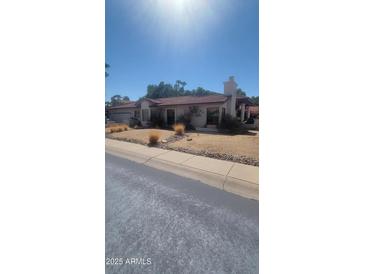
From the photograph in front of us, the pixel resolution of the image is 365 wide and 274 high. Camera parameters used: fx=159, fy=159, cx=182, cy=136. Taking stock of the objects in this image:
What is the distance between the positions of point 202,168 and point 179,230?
4.93 ft

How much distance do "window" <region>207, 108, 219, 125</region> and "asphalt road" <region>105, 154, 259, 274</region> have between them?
5.35 m

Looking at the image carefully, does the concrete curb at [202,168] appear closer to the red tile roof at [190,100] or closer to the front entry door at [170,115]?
the red tile roof at [190,100]

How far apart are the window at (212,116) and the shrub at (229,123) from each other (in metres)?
0.39

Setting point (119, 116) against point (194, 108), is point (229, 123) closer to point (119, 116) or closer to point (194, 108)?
point (194, 108)

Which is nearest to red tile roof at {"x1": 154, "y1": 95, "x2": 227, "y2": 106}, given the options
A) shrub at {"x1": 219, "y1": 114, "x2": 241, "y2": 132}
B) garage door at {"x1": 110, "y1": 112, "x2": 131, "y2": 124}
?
shrub at {"x1": 219, "y1": 114, "x2": 241, "y2": 132}

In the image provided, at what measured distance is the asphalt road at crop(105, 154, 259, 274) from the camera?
1.52 metres

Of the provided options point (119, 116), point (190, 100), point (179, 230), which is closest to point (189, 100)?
point (190, 100)

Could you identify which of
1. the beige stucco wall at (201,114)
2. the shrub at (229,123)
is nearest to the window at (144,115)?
the beige stucco wall at (201,114)

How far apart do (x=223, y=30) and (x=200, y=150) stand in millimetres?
2701

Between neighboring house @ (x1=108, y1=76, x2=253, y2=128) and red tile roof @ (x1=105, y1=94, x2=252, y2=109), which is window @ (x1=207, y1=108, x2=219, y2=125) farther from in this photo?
red tile roof @ (x1=105, y1=94, x2=252, y2=109)

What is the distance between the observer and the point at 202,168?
3.14 meters

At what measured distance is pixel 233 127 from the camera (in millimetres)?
6828
